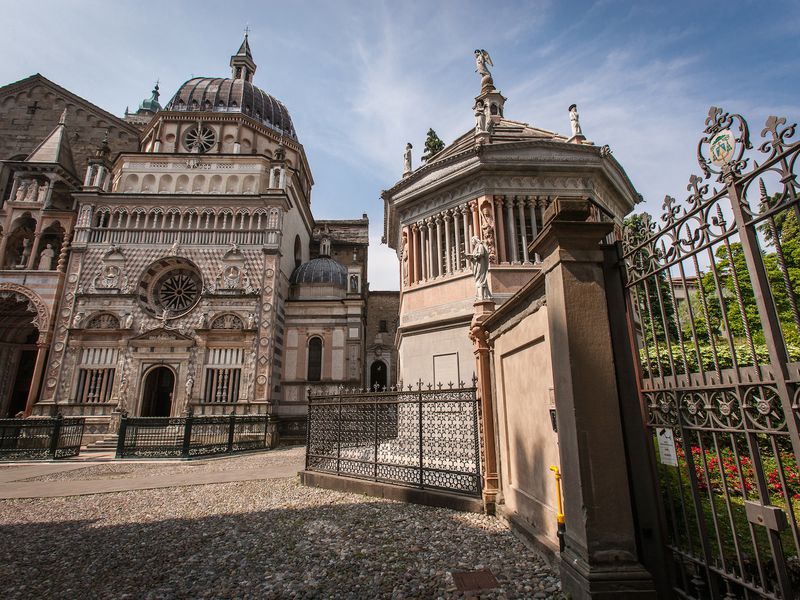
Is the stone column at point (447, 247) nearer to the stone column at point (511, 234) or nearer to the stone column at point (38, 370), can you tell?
the stone column at point (511, 234)

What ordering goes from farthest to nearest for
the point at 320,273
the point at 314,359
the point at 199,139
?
the point at 199,139 < the point at 320,273 < the point at 314,359

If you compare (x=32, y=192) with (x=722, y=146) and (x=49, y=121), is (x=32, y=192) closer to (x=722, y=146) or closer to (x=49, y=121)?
(x=49, y=121)

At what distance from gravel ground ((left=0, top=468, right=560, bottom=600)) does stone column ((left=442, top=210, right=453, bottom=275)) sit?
754 cm

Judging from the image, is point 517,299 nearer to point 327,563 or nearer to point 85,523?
point 327,563

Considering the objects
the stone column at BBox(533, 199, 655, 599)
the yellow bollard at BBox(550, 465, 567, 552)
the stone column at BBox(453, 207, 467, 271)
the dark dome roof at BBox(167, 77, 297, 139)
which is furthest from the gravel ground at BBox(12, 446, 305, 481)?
the dark dome roof at BBox(167, 77, 297, 139)

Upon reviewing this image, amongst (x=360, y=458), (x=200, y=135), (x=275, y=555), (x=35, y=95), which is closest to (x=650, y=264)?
(x=275, y=555)

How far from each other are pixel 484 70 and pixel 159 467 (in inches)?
703

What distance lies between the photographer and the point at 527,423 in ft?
16.7

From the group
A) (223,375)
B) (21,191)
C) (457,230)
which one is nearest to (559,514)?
(457,230)

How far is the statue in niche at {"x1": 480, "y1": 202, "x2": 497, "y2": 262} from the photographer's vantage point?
39.4 ft

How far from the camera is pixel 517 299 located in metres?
5.14

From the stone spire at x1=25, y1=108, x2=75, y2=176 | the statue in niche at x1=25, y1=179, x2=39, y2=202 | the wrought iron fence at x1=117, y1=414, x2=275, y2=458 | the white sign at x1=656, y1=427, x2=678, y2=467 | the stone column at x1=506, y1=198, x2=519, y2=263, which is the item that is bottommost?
the wrought iron fence at x1=117, y1=414, x2=275, y2=458

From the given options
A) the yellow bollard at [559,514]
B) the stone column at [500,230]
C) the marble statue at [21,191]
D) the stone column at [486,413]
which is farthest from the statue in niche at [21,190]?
the yellow bollard at [559,514]

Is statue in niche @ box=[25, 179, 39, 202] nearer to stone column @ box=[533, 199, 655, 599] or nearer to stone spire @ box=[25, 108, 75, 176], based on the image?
stone spire @ box=[25, 108, 75, 176]
